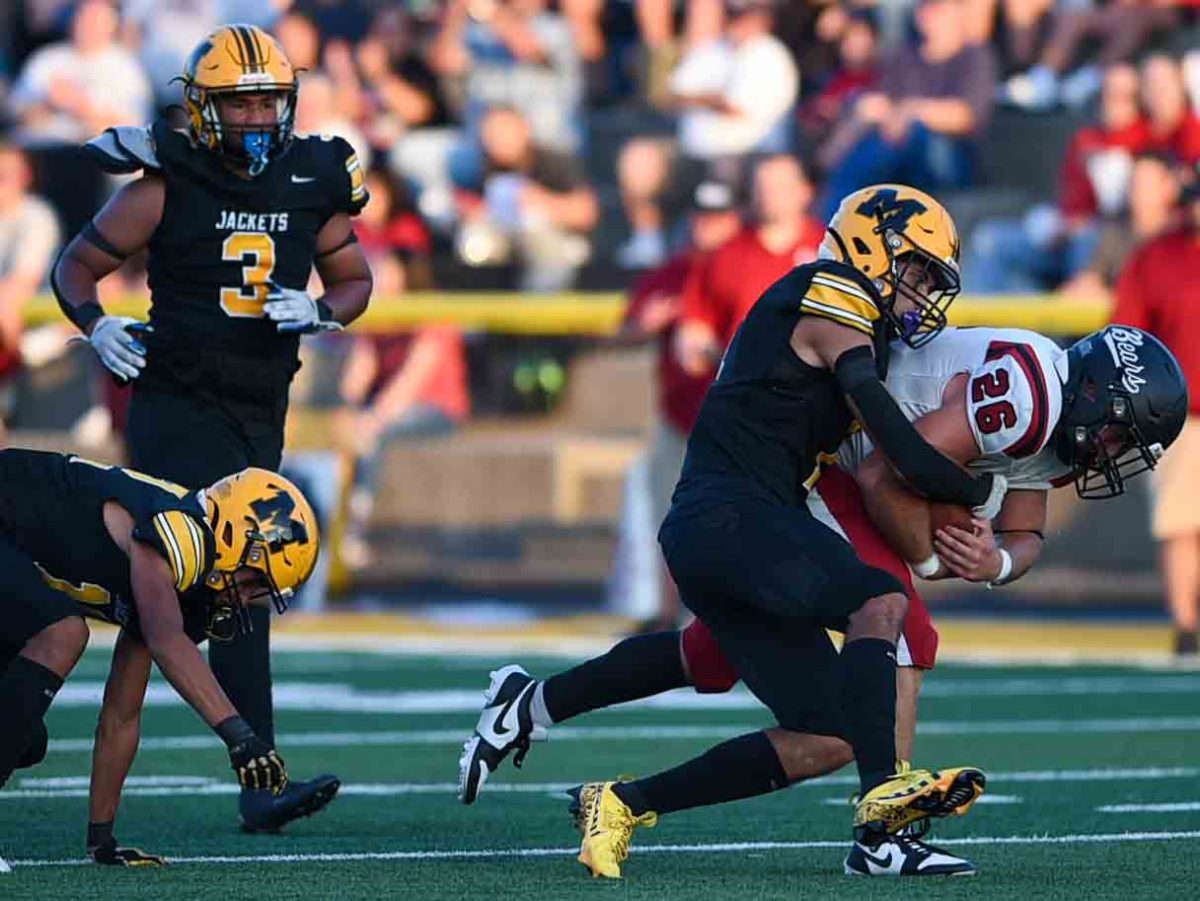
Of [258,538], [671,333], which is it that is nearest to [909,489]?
[258,538]

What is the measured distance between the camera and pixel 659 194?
14.4m

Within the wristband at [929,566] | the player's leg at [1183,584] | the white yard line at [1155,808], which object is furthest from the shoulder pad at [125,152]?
the player's leg at [1183,584]

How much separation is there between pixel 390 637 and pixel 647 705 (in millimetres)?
2593

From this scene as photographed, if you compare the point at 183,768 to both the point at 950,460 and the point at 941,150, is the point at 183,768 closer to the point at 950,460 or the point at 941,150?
the point at 950,460

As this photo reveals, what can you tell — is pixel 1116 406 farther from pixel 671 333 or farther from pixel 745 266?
pixel 671 333


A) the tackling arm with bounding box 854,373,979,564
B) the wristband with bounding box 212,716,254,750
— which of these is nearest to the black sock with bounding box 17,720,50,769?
the wristband with bounding box 212,716,254,750

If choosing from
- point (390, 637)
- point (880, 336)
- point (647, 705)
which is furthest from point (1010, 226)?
point (880, 336)

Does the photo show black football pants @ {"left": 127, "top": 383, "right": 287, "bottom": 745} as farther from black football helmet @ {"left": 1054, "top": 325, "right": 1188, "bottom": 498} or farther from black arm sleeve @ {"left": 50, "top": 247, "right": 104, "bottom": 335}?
black football helmet @ {"left": 1054, "top": 325, "right": 1188, "bottom": 498}

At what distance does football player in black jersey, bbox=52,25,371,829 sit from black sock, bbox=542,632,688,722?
0.97 m

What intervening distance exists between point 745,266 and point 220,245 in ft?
16.5

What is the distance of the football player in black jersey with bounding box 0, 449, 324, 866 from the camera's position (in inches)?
226

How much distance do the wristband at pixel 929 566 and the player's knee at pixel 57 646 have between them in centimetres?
174

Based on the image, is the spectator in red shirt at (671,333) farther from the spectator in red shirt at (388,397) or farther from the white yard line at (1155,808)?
the white yard line at (1155,808)

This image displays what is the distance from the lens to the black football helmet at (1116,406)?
584cm
